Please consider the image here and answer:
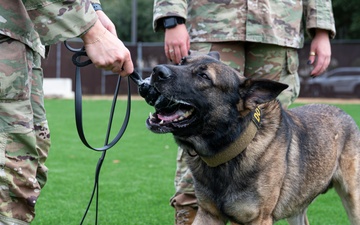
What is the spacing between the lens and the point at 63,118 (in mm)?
15664

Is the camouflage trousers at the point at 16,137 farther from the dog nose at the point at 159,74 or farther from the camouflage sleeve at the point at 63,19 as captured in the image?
the dog nose at the point at 159,74

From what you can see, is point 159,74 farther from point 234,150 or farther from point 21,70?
point 21,70

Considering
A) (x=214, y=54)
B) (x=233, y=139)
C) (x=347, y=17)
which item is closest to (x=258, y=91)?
(x=233, y=139)

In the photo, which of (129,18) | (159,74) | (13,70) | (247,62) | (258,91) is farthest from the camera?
(129,18)

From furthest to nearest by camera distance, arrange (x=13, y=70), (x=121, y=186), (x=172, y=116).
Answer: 1. (x=121, y=186)
2. (x=172, y=116)
3. (x=13, y=70)

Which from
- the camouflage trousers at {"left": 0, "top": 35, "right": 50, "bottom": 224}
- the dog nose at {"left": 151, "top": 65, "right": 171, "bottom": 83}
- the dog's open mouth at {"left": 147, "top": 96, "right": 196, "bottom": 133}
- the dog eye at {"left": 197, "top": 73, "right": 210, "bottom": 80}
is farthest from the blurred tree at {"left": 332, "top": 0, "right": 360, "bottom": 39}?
the camouflage trousers at {"left": 0, "top": 35, "right": 50, "bottom": 224}

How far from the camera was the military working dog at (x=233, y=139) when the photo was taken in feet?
11.1

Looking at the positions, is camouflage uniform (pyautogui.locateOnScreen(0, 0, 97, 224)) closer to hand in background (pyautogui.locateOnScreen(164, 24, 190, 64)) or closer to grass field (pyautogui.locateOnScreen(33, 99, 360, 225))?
hand in background (pyautogui.locateOnScreen(164, 24, 190, 64))

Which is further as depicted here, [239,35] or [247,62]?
[247,62]

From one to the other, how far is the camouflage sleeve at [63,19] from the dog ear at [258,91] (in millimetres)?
1328

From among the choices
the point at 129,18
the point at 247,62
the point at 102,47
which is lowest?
the point at 129,18

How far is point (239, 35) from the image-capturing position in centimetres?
421

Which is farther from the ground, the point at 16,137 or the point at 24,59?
the point at 24,59

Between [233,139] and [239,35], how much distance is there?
99cm
